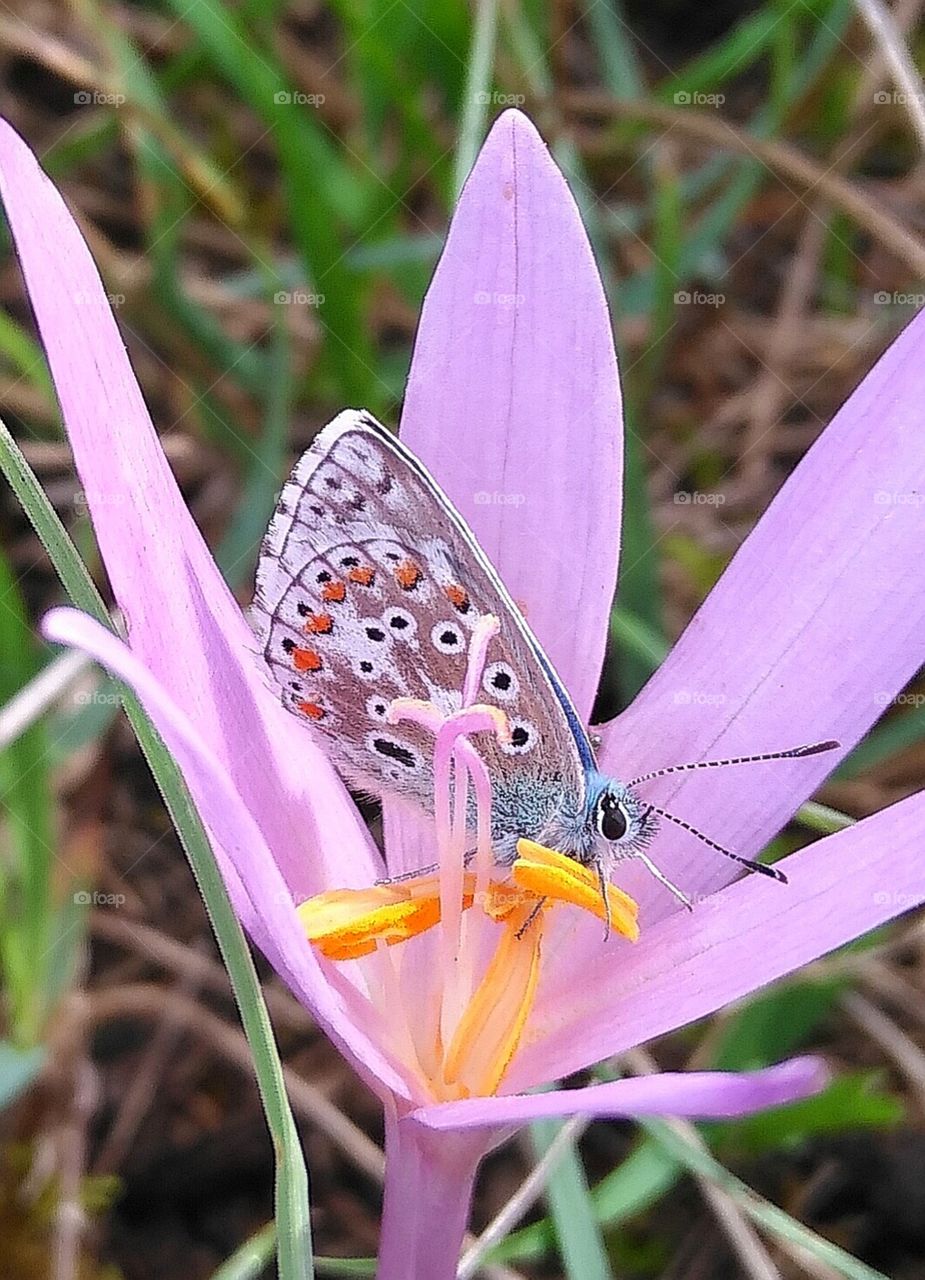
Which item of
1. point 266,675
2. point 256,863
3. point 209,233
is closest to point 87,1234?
point 266,675

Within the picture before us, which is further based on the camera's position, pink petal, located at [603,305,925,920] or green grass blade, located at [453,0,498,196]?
A: green grass blade, located at [453,0,498,196]

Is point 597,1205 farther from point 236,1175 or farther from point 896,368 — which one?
point 896,368

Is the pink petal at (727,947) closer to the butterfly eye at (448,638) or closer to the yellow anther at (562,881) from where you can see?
the yellow anther at (562,881)
